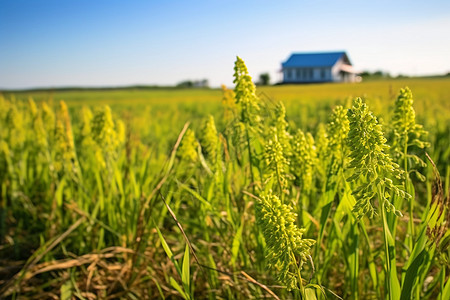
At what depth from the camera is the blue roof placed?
51219 mm

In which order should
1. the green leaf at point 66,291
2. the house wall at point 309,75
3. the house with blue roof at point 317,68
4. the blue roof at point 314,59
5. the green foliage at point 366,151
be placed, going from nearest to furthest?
the green foliage at point 366,151
the green leaf at point 66,291
the house wall at point 309,75
the house with blue roof at point 317,68
the blue roof at point 314,59

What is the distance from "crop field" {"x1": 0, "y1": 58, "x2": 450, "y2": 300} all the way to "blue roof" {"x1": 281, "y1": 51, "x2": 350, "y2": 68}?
50.0 m

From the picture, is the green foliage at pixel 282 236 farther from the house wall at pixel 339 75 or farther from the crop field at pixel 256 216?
the house wall at pixel 339 75

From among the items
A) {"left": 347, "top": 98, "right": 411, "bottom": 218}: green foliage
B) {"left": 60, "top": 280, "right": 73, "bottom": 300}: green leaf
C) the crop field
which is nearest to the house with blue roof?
the crop field

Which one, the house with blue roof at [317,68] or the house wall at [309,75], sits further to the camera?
the house with blue roof at [317,68]

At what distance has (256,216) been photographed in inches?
66.1

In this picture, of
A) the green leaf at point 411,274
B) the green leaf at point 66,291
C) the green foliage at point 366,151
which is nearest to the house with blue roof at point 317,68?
the green leaf at point 66,291

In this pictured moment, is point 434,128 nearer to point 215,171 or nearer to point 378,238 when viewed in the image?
point 378,238

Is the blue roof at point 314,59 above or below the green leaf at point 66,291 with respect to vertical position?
above

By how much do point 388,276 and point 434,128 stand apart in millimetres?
4937

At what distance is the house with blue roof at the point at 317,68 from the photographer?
48.9 m

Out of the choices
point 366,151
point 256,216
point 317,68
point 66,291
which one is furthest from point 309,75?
point 366,151

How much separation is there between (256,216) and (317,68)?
50.8 metres

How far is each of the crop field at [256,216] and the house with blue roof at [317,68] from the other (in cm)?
4544
